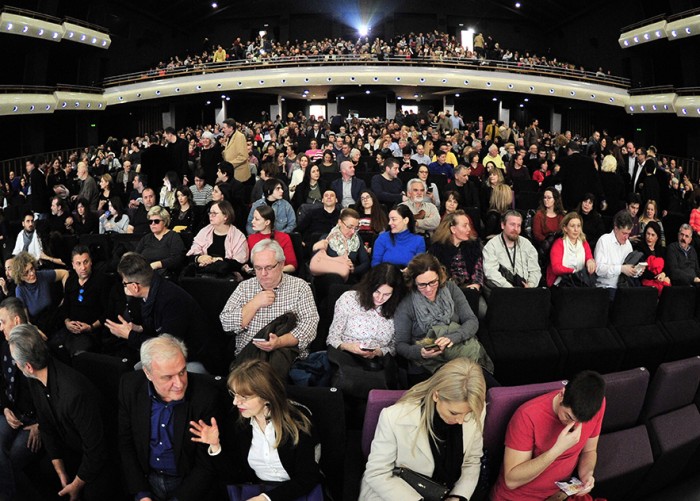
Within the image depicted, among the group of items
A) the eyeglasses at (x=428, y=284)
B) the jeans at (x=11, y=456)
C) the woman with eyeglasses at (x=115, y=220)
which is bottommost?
the jeans at (x=11, y=456)

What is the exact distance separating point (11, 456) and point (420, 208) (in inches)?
153

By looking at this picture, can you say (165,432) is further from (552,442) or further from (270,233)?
(270,233)

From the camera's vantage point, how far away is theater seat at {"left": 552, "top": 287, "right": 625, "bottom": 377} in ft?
13.4

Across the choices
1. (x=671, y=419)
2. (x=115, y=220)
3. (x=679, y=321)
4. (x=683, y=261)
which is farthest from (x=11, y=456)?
(x=683, y=261)

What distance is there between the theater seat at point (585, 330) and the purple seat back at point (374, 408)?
6.87 ft

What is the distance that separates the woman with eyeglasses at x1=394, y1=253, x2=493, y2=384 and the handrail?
18.6 meters

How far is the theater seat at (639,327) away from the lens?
4234 mm

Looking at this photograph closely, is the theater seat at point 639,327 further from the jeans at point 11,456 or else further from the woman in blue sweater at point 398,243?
the jeans at point 11,456

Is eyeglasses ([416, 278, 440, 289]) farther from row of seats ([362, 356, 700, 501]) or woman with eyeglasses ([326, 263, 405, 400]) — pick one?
row of seats ([362, 356, 700, 501])

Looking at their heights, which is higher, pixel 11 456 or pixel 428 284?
pixel 428 284

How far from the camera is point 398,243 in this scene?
4.43 metres

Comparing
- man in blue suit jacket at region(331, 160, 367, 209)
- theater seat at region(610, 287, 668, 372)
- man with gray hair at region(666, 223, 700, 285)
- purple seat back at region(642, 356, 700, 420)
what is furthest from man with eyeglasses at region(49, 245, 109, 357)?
man with gray hair at region(666, 223, 700, 285)

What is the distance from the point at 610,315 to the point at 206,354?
3089 mm

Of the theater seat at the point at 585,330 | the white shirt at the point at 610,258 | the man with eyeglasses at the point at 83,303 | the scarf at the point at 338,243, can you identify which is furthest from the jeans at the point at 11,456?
the white shirt at the point at 610,258
